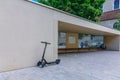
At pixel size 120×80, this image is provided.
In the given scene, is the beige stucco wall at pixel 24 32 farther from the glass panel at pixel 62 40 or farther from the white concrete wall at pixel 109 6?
the white concrete wall at pixel 109 6

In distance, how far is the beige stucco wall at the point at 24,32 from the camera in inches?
136

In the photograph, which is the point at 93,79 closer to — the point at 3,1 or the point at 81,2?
the point at 3,1

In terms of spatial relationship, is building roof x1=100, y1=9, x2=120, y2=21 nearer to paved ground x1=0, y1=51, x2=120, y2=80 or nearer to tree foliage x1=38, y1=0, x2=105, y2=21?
tree foliage x1=38, y1=0, x2=105, y2=21

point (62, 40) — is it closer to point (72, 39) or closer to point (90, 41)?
point (72, 39)

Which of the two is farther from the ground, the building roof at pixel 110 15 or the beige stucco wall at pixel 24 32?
the building roof at pixel 110 15

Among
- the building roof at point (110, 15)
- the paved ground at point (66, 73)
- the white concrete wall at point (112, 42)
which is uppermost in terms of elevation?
the building roof at point (110, 15)

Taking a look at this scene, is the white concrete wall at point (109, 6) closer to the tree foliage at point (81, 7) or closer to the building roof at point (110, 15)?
the building roof at point (110, 15)

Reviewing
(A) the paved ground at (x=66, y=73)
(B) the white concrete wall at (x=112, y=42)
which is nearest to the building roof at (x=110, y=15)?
(B) the white concrete wall at (x=112, y=42)

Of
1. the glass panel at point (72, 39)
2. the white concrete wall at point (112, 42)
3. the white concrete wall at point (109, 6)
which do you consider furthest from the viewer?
the white concrete wall at point (109, 6)

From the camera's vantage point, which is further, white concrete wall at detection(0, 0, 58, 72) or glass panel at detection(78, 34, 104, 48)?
glass panel at detection(78, 34, 104, 48)

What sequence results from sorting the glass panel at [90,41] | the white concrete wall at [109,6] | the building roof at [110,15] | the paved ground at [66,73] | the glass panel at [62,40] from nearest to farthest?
the paved ground at [66,73] → the glass panel at [62,40] → the glass panel at [90,41] → the building roof at [110,15] → the white concrete wall at [109,6]

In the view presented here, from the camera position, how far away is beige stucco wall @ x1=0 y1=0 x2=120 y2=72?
136 inches

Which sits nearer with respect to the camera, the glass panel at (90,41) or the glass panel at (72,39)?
the glass panel at (72,39)

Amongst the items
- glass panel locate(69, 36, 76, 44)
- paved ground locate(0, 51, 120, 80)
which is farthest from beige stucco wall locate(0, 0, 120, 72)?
glass panel locate(69, 36, 76, 44)
